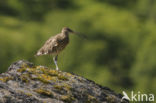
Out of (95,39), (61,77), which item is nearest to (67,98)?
(61,77)

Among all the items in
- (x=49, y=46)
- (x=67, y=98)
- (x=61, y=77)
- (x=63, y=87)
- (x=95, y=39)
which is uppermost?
(x=95, y=39)

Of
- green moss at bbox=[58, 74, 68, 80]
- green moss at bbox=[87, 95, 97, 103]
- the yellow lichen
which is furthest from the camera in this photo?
green moss at bbox=[58, 74, 68, 80]

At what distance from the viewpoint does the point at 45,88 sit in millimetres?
11094

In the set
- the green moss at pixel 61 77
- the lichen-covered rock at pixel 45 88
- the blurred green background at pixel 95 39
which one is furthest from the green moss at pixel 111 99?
the blurred green background at pixel 95 39

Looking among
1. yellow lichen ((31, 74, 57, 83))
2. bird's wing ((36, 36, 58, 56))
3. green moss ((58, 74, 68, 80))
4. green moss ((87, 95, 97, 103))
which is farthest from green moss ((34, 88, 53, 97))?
bird's wing ((36, 36, 58, 56))

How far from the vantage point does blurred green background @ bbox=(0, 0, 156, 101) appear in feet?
202

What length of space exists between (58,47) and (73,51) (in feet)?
152

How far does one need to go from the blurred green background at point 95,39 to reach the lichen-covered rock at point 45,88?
45.7 meters

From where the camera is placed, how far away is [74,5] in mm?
84500

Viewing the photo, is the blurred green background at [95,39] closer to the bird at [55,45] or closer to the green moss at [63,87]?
the bird at [55,45]

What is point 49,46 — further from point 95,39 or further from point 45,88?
point 95,39

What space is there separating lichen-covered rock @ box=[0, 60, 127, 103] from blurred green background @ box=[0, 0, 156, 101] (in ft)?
150

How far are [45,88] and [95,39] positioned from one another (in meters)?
56.6

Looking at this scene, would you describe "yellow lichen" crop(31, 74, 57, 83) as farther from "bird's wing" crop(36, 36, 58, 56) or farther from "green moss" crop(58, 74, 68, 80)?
"bird's wing" crop(36, 36, 58, 56)
